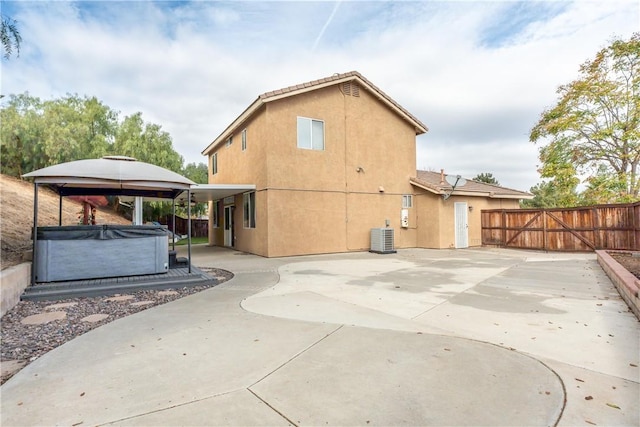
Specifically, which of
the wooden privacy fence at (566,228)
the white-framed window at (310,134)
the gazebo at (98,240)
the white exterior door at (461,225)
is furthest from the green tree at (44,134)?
the wooden privacy fence at (566,228)

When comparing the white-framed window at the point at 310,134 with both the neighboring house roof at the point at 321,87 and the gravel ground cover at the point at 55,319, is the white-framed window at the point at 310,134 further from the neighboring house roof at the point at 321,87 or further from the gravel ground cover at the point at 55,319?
the gravel ground cover at the point at 55,319

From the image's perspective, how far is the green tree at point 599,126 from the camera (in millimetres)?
15531

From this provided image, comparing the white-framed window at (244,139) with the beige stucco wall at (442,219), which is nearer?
the white-framed window at (244,139)

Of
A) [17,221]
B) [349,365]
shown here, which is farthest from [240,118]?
[349,365]

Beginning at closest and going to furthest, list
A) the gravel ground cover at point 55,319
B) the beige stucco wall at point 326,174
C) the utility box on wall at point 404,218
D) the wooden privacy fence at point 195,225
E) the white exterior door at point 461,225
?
1. the gravel ground cover at point 55,319
2. the beige stucco wall at point 326,174
3. the white exterior door at point 461,225
4. the utility box on wall at point 404,218
5. the wooden privacy fence at point 195,225

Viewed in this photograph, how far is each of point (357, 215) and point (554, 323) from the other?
999 centimetres

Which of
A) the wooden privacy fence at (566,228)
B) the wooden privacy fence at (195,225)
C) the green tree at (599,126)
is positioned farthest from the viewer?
the wooden privacy fence at (195,225)

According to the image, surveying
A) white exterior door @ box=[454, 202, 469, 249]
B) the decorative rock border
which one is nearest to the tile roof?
white exterior door @ box=[454, 202, 469, 249]

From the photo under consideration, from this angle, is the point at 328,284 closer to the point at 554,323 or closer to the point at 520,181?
the point at 554,323

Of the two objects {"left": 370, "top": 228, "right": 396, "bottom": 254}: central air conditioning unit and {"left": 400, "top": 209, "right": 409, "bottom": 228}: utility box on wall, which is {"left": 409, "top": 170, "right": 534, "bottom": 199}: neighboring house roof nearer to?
{"left": 400, "top": 209, "right": 409, "bottom": 228}: utility box on wall

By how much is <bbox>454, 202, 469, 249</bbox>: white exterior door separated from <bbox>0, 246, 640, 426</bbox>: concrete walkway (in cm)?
965

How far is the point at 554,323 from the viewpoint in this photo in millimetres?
4051

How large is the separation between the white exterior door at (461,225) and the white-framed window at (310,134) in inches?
279

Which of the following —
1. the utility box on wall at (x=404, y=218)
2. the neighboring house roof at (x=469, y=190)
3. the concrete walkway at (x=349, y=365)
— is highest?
the neighboring house roof at (x=469, y=190)
